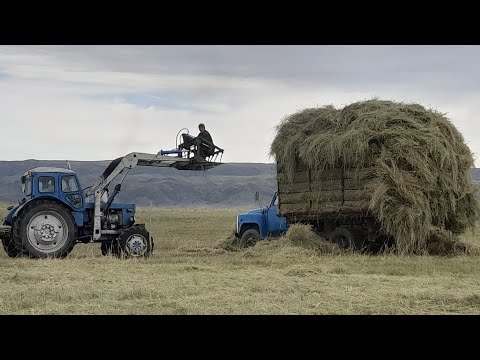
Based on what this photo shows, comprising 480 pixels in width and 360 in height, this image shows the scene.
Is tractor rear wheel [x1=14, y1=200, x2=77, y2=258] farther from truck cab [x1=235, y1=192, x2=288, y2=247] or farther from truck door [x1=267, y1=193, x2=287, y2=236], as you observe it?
truck door [x1=267, y1=193, x2=287, y2=236]

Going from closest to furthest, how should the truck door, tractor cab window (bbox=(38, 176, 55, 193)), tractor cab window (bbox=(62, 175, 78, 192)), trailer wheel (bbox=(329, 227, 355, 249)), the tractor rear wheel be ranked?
the tractor rear wheel → tractor cab window (bbox=(38, 176, 55, 193)) → tractor cab window (bbox=(62, 175, 78, 192)) → trailer wheel (bbox=(329, 227, 355, 249)) → the truck door

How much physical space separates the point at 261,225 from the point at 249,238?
0.52 m

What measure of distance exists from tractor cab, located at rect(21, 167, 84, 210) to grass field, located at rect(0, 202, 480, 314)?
5.93ft

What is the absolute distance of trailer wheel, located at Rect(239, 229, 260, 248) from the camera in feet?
62.6

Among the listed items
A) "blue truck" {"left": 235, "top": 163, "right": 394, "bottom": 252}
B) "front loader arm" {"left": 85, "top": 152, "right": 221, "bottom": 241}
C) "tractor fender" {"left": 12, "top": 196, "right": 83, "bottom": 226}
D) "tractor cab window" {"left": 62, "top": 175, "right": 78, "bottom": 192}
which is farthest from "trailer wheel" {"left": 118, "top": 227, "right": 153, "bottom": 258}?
"blue truck" {"left": 235, "top": 163, "right": 394, "bottom": 252}

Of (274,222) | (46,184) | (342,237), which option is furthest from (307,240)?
(46,184)

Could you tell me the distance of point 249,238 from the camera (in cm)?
1916

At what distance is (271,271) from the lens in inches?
520

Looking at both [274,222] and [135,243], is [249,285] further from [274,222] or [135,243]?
[274,222]

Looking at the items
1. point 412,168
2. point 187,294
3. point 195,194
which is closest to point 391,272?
point 412,168

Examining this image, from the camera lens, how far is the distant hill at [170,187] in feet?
367

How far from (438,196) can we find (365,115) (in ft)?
8.83

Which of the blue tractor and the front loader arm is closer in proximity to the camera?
the blue tractor
